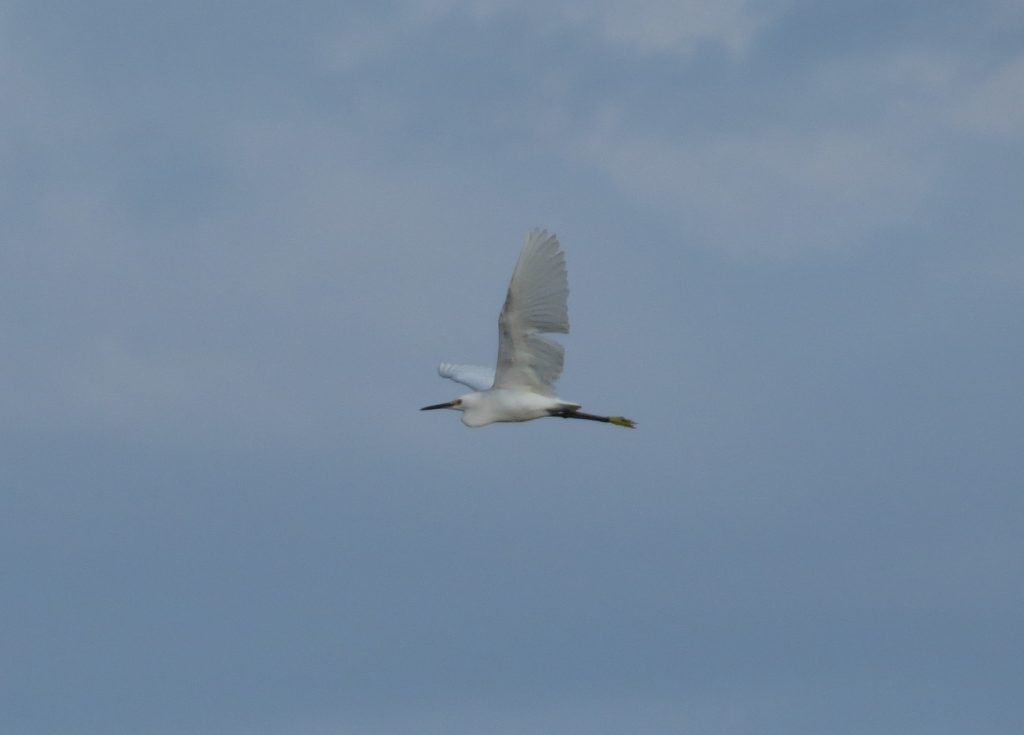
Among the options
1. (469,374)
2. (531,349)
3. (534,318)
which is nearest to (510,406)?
(531,349)

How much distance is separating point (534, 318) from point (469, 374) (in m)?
9.06

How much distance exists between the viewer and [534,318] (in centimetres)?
3891

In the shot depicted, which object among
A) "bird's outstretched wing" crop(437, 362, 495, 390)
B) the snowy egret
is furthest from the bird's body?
"bird's outstretched wing" crop(437, 362, 495, 390)

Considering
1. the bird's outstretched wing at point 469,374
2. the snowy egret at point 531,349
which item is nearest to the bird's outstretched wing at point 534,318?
the snowy egret at point 531,349

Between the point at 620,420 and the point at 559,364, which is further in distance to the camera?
the point at 620,420

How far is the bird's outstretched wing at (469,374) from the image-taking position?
A: 4619cm

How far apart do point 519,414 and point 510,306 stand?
335cm

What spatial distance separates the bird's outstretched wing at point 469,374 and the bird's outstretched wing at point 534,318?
500 centimetres

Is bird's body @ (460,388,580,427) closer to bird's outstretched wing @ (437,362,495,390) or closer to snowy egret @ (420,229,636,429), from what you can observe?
snowy egret @ (420,229,636,429)

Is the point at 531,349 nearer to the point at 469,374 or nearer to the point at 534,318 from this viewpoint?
the point at 534,318

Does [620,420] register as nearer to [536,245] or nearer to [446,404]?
[446,404]

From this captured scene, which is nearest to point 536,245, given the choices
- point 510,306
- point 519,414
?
point 510,306

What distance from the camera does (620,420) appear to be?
43.1m

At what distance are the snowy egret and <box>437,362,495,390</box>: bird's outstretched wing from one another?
3.05 metres
